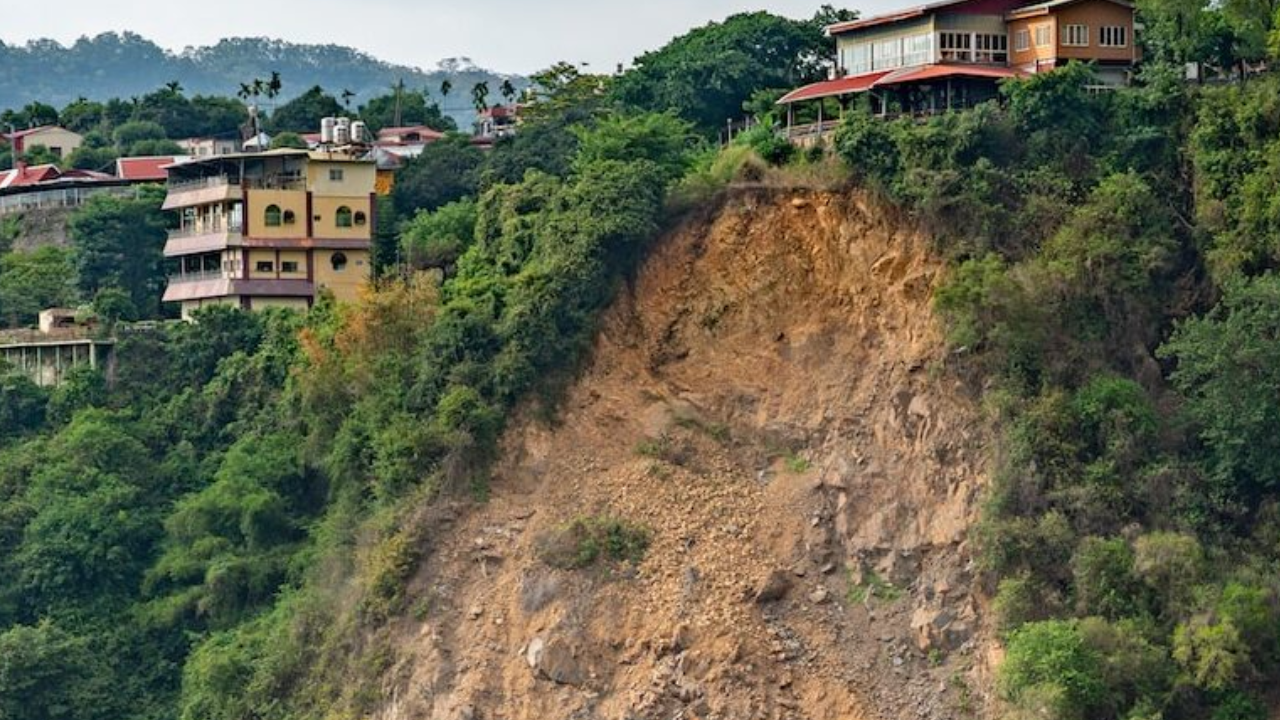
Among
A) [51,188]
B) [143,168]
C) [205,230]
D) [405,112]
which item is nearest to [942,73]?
[205,230]

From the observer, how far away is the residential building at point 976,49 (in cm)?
5234

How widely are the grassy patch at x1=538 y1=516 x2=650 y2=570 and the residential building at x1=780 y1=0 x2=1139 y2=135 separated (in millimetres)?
9266

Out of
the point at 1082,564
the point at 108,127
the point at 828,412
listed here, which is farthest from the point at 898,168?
the point at 108,127

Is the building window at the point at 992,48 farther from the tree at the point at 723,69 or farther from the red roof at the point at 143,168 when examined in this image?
the red roof at the point at 143,168

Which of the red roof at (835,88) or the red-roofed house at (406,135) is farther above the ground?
the red-roofed house at (406,135)

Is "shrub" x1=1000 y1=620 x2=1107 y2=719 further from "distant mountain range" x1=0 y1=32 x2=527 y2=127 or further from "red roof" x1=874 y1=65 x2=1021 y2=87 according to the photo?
"distant mountain range" x1=0 y1=32 x2=527 y2=127

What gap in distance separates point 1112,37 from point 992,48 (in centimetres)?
221

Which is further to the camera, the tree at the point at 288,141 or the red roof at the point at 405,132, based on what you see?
the red roof at the point at 405,132

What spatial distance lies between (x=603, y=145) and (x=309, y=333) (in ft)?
24.3

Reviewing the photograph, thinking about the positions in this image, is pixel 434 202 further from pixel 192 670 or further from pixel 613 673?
pixel 613 673

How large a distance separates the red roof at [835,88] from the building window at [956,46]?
1193 millimetres

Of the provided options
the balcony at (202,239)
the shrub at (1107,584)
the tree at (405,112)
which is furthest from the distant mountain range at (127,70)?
the shrub at (1107,584)

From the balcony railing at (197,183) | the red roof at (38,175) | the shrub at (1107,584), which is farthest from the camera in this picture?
the red roof at (38,175)

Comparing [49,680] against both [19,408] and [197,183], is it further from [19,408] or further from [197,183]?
[197,183]
